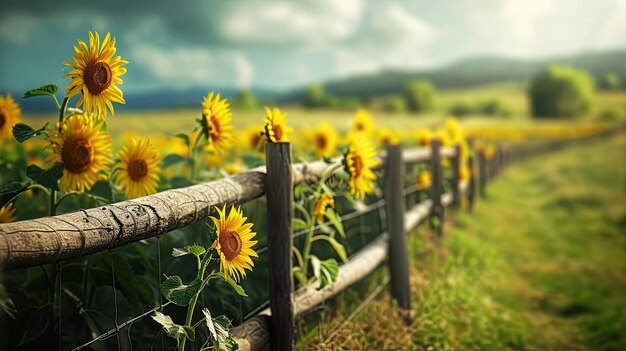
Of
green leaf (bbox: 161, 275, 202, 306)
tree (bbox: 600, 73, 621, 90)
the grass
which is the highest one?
tree (bbox: 600, 73, 621, 90)

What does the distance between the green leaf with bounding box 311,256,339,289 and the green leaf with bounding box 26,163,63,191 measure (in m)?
1.23

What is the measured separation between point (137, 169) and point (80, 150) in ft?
1.09

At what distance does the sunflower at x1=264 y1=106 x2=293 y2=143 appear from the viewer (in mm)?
3006

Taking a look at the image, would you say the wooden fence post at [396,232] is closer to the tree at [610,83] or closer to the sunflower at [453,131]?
the sunflower at [453,131]

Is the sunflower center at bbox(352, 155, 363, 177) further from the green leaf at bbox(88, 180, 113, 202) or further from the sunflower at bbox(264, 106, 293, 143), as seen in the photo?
the green leaf at bbox(88, 180, 113, 202)

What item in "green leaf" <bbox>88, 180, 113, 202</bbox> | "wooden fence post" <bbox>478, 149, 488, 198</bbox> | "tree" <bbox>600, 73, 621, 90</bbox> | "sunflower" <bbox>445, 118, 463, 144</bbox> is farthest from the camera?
"tree" <bbox>600, 73, 621, 90</bbox>

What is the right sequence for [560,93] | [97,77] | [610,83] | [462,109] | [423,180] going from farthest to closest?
[462,109] < [610,83] < [560,93] < [423,180] < [97,77]

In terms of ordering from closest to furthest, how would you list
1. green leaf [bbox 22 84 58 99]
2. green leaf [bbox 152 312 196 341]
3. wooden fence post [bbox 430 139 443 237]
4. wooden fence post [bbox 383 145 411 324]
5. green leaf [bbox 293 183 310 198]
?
1. green leaf [bbox 152 312 196 341]
2. green leaf [bbox 22 84 58 99]
3. green leaf [bbox 293 183 310 198]
4. wooden fence post [bbox 383 145 411 324]
5. wooden fence post [bbox 430 139 443 237]

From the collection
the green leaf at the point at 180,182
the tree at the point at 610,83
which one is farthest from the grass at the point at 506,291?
the tree at the point at 610,83

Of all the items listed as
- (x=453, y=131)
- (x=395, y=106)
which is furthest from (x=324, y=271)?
(x=395, y=106)

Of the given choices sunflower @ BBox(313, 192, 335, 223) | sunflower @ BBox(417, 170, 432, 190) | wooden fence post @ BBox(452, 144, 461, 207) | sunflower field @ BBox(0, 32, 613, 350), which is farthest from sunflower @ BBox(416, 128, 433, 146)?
sunflower @ BBox(313, 192, 335, 223)

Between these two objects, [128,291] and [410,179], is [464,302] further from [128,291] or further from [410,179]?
[128,291]

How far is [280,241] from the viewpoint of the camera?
288cm

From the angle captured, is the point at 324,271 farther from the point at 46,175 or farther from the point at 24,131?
the point at 24,131
